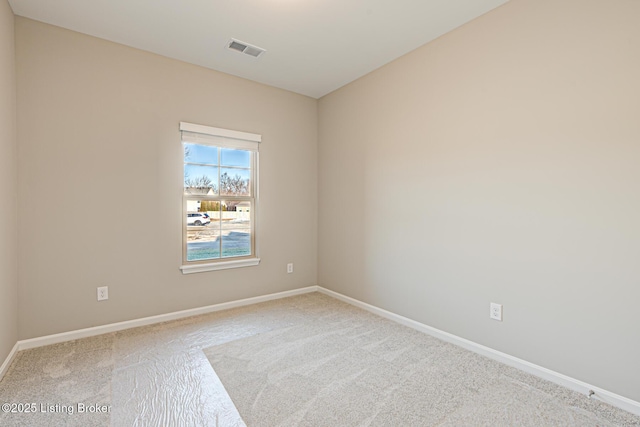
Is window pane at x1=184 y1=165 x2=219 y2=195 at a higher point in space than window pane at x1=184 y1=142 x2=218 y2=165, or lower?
lower

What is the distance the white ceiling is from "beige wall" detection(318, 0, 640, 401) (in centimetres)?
29

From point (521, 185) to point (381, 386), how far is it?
5.59ft

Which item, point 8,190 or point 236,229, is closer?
point 8,190

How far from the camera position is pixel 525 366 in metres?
2.22

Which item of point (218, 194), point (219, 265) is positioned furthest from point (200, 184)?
point (219, 265)

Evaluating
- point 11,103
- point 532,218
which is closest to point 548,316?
point 532,218

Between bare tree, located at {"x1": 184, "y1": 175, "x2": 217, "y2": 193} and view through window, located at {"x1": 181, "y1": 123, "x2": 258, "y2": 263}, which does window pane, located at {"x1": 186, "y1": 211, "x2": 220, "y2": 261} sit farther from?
bare tree, located at {"x1": 184, "y1": 175, "x2": 217, "y2": 193}

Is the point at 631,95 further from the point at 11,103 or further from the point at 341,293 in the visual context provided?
the point at 11,103

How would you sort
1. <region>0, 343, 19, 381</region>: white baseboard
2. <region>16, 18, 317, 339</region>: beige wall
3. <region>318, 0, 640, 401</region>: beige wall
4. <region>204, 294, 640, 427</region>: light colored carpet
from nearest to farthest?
<region>204, 294, 640, 427</region>: light colored carpet, <region>318, 0, 640, 401</region>: beige wall, <region>0, 343, 19, 381</region>: white baseboard, <region>16, 18, 317, 339</region>: beige wall

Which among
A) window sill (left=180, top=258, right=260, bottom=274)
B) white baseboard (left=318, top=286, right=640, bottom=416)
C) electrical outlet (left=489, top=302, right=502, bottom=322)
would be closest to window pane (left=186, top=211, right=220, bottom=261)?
window sill (left=180, top=258, right=260, bottom=274)

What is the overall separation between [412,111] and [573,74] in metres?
1.26

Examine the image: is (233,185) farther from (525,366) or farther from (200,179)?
(525,366)

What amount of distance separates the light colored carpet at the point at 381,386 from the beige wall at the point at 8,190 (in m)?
1.45

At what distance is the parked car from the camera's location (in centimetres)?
338
